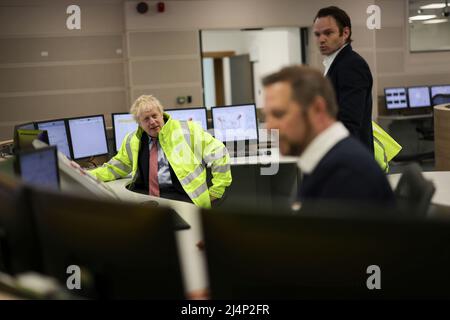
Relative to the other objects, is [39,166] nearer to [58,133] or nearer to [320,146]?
[320,146]

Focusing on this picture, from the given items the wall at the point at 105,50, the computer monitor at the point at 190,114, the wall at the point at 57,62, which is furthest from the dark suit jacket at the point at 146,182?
the wall at the point at 57,62

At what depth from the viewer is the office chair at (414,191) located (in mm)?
1645

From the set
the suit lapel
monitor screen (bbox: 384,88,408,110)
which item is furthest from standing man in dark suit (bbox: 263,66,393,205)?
monitor screen (bbox: 384,88,408,110)

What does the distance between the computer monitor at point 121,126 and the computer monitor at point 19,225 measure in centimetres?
344

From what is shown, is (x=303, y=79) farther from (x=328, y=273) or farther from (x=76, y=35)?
(x=76, y=35)

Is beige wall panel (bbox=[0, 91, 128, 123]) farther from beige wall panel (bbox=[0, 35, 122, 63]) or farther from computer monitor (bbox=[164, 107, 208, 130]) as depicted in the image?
computer monitor (bbox=[164, 107, 208, 130])

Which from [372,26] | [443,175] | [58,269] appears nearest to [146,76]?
[372,26]

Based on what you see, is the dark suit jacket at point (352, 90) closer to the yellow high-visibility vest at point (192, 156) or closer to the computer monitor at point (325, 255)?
the yellow high-visibility vest at point (192, 156)

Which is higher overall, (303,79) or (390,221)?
(303,79)

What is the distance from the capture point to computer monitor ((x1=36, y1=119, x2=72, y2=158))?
430 centimetres

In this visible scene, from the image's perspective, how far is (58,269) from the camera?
146 cm

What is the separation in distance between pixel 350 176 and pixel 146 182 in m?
2.49

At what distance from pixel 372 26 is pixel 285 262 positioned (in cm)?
837
